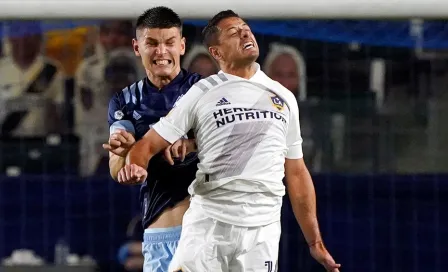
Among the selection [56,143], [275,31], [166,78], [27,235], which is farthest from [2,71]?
[166,78]

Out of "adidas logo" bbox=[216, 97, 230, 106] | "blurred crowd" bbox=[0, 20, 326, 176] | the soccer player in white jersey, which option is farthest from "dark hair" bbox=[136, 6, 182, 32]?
"blurred crowd" bbox=[0, 20, 326, 176]

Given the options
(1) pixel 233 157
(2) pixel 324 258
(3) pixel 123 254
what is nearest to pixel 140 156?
(1) pixel 233 157

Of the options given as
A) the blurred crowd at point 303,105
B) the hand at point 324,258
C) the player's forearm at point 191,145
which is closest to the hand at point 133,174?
the player's forearm at point 191,145

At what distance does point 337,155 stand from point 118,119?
255 cm

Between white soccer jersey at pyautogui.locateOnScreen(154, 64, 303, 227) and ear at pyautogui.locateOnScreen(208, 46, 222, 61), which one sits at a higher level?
ear at pyautogui.locateOnScreen(208, 46, 222, 61)

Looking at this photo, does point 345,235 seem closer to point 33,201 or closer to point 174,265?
point 33,201

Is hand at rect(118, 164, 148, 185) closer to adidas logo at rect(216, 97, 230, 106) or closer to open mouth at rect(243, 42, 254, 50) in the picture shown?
adidas logo at rect(216, 97, 230, 106)

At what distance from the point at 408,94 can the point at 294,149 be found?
2541mm

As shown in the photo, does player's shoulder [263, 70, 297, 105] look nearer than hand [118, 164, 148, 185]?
No

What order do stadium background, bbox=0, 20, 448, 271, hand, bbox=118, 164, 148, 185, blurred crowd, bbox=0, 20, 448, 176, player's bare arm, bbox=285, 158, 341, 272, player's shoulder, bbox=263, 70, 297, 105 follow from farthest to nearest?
blurred crowd, bbox=0, 20, 448, 176, stadium background, bbox=0, 20, 448, 271, player's bare arm, bbox=285, 158, 341, 272, player's shoulder, bbox=263, 70, 297, 105, hand, bbox=118, 164, 148, 185

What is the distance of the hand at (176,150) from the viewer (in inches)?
134

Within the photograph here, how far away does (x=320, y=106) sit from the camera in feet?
19.6

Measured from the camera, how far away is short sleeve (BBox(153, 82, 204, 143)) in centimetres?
339

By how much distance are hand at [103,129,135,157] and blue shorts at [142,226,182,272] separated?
487mm
